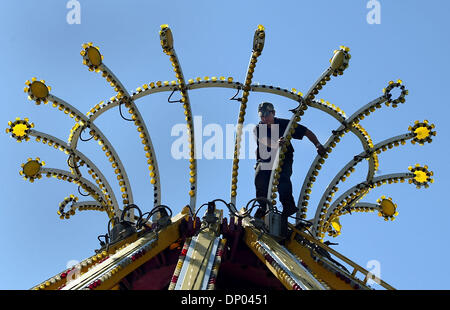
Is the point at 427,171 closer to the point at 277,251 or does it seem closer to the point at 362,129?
the point at 362,129

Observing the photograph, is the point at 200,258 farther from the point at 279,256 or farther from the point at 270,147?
the point at 270,147

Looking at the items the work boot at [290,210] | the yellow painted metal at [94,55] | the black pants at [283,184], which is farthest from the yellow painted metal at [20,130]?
the work boot at [290,210]

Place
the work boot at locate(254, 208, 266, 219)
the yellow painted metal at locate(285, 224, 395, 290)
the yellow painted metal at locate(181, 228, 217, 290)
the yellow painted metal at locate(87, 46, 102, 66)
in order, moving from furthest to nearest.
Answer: the yellow painted metal at locate(87, 46, 102, 66)
the work boot at locate(254, 208, 266, 219)
the yellow painted metal at locate(285, 224, 395, 290)
the yellow painted metal at locate(181, 228, 217, 290)

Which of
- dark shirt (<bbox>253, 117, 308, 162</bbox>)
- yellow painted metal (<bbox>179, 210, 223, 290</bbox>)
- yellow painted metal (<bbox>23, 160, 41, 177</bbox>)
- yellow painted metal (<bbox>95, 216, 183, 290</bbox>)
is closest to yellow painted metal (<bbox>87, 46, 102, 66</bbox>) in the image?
yellow painted metal (<bbox>23, 160, 41, 177</bbox>)

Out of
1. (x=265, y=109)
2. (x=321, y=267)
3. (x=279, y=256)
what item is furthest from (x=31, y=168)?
(x=321, y=267)

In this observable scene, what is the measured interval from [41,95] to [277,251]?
5463 mm

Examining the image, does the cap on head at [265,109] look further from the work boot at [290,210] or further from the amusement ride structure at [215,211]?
the work boot at [290,210]

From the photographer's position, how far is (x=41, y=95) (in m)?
11.9

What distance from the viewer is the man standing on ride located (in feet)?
41.5

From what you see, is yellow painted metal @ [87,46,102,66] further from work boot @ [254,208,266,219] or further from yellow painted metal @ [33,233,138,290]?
work boot @ [254,208,266,219]

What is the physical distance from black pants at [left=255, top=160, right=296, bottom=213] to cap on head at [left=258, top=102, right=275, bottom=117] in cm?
108

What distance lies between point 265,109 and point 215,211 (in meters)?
2.42

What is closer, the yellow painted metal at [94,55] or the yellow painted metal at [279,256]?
the yellow painted metal at [279,256]

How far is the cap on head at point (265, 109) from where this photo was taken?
13.1 m
